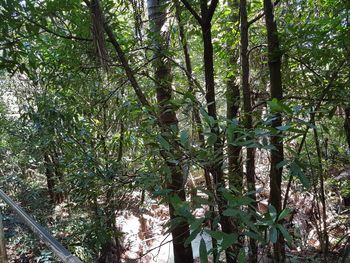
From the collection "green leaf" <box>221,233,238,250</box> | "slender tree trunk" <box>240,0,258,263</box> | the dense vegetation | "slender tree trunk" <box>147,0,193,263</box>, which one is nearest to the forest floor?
the dense vegetation

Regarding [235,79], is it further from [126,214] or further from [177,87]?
[126,214]

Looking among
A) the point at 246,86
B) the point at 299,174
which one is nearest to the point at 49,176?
the point at 246,86

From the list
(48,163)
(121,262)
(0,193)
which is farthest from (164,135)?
(121,262)

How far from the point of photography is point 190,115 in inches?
75.1

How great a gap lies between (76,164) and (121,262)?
203 cm

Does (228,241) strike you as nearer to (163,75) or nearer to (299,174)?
(299,174)

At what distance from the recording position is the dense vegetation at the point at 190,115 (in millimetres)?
1115

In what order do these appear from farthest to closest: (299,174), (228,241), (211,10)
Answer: (211,10) → (299,174) → (228,241)

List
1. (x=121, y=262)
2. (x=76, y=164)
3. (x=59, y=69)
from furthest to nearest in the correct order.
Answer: (x=121, y=262), (x=76, y=164), (x=59, y=69)

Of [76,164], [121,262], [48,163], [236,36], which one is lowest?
[121,262]

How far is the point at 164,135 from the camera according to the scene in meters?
1.25

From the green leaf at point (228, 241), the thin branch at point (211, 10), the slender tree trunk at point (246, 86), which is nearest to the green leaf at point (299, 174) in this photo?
the green leaf at point (228, 241)

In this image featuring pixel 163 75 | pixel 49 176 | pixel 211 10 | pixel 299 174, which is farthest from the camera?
pixel 49 176

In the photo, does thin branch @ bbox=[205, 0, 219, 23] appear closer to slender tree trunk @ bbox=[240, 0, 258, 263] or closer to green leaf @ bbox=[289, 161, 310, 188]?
slender tree trunk @ bbox=[240, 0, 258, 263]
